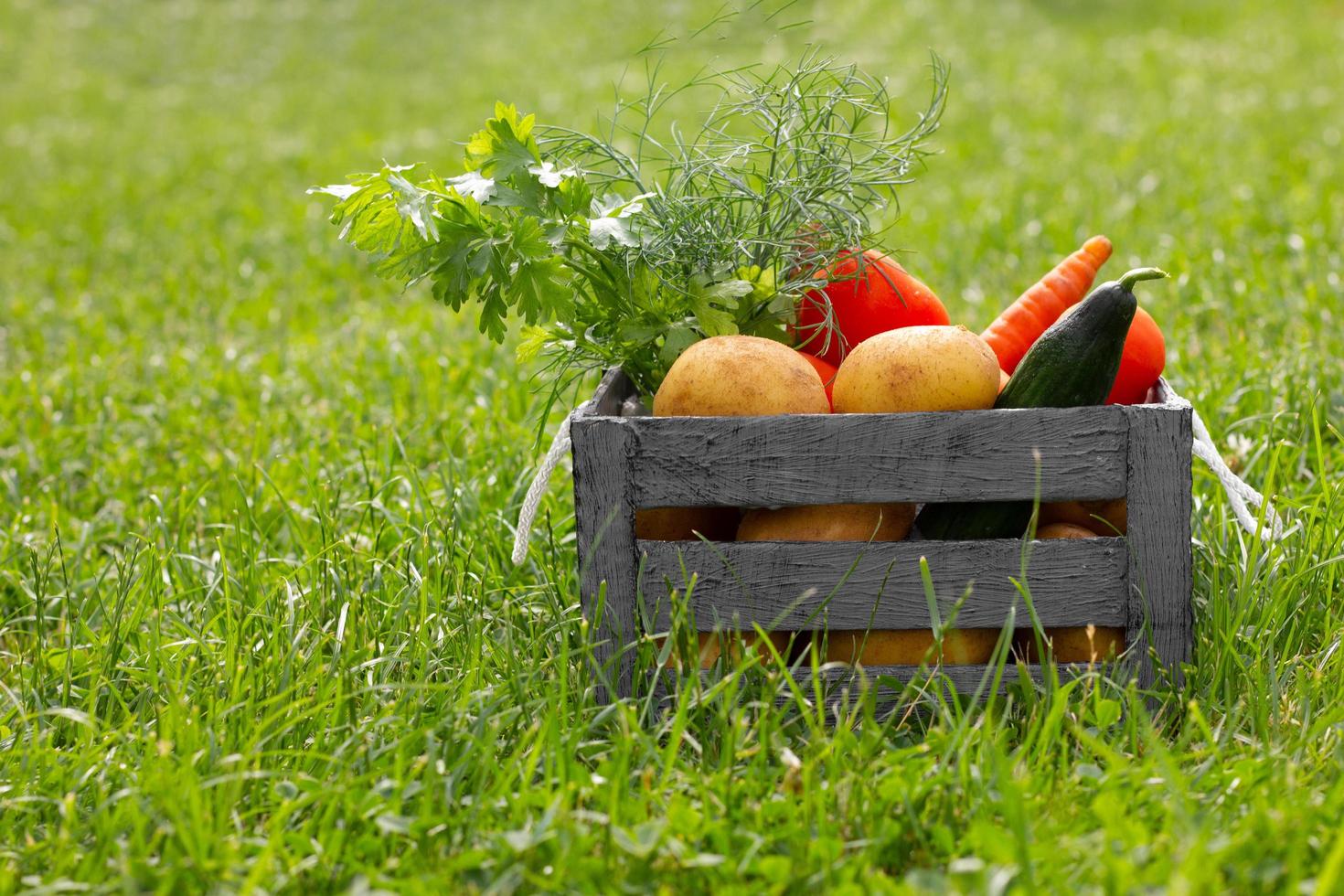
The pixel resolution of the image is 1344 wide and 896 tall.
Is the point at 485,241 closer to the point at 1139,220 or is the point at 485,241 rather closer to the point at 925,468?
the point at 925,468

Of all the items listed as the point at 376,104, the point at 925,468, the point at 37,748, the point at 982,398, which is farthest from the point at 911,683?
the point at 376,104

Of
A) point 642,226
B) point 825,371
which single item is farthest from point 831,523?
point 642,226

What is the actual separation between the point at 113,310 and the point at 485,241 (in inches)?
168

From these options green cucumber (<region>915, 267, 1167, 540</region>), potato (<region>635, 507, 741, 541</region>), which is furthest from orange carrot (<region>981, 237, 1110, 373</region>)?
potato (<region>635, 507, 741, 541</region>)

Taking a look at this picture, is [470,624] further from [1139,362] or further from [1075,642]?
[1139,362]

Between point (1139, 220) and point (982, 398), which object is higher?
point (1139, 220)

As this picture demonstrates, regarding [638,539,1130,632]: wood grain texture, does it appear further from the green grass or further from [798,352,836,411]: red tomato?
[798,352,836,411]: red tomato

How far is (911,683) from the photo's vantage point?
2076 mm

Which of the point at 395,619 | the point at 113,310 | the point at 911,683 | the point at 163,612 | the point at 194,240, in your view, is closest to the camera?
the point at 911,683

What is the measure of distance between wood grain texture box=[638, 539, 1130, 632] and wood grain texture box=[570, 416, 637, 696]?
50 millimetres

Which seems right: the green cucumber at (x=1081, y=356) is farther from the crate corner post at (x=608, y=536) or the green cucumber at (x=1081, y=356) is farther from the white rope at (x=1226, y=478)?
the crate corner post at (x=608, y=536)

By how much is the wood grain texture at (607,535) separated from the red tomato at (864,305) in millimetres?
622

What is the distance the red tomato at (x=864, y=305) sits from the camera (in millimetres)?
2602

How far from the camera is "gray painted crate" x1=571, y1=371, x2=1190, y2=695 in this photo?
213 cm
